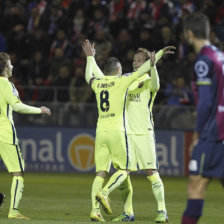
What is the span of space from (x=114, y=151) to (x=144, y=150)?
522 mm

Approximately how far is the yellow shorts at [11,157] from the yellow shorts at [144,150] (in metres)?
1.50

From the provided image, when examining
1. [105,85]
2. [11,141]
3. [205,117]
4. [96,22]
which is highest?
[96,22]

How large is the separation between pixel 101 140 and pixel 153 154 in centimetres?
76

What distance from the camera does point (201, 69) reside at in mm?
6434

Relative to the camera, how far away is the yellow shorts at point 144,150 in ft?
32.7

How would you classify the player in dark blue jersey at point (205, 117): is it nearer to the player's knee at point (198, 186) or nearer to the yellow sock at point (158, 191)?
the player's knee at point (198, 186)

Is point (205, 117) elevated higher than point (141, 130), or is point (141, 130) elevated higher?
point (205, 117)

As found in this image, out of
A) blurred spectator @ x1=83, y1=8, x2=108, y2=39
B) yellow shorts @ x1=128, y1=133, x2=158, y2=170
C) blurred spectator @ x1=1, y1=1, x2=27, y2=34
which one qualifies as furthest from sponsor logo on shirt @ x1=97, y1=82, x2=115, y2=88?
blurred spectator @ x1=1, y1=1, x2=27, y2=34

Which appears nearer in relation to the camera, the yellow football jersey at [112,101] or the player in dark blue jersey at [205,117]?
the player in dark blue jersey at [205,117]

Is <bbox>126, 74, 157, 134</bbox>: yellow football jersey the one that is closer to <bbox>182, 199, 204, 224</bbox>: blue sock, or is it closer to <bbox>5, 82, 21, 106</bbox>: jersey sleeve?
<bbox>5, 82, 21, 106</bbox>: jersey sleeve

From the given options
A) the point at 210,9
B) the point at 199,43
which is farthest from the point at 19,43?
Answer: the point at 199,43

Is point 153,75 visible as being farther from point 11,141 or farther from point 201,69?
point 201,69

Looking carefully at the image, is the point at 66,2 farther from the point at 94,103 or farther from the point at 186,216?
the point at 186,216

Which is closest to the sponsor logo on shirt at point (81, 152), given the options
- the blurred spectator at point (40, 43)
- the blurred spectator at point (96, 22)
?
the blurred spectator at point (40, 43)
